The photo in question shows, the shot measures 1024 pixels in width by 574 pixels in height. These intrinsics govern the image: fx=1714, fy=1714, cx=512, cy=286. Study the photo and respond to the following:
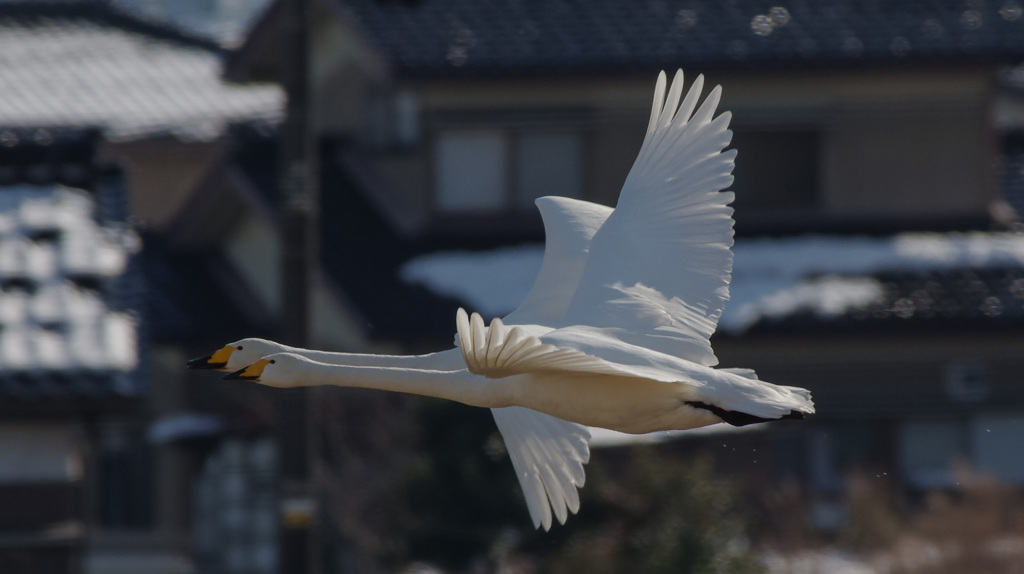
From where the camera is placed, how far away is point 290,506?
10.8 m

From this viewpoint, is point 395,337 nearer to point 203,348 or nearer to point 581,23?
point 203,348

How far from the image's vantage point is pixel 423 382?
4.38 meters

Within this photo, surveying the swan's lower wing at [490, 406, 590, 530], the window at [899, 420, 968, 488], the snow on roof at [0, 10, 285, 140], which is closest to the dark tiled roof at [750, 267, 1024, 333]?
the window at [899, 420, 968, 488]

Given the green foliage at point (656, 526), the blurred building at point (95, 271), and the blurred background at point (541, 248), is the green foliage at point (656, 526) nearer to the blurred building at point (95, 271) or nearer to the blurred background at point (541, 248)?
the blurred background at point (541, 248)

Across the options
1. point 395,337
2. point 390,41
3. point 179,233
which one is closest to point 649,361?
point 395,337

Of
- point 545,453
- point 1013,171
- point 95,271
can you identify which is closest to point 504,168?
point 1013,171

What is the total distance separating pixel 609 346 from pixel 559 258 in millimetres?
1182

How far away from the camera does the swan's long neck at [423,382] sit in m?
4.36

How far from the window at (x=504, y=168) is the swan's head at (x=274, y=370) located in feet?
39.2

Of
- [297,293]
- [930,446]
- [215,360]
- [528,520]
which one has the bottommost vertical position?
[930,446]

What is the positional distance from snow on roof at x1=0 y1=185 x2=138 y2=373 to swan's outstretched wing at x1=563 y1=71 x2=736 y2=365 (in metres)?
5.49

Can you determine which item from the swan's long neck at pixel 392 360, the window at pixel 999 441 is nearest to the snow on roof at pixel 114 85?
the window at pixel 999 441

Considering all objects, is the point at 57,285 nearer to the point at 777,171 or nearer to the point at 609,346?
the point at 609,346

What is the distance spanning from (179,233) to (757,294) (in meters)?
6.26
